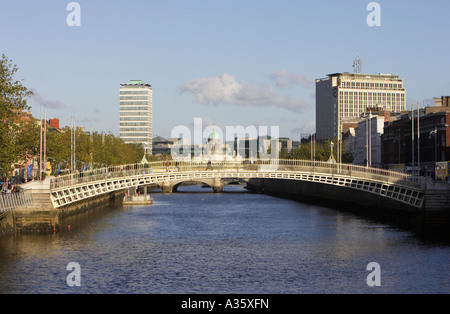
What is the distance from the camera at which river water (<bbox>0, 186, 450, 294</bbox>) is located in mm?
35812

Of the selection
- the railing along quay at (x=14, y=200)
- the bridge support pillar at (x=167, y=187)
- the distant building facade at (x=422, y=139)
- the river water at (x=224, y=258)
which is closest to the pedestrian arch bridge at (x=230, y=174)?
the railing along quay at (x=14, y=200)

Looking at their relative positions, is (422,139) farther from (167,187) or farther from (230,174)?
(167,187)

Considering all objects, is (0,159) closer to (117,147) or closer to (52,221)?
(52,221)

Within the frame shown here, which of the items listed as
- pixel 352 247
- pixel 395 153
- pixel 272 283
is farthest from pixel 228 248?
pixel 395 153

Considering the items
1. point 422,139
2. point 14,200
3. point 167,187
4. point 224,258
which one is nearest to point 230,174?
point 14,200

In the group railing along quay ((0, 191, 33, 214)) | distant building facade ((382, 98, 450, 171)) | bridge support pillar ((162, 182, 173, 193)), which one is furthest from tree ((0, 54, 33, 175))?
bridge support pillar ((162, 182, 173, 193))

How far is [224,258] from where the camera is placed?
44.1 meters

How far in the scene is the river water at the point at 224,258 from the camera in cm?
3581

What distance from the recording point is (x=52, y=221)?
180 feet

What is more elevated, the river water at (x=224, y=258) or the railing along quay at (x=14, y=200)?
the railing along quay at (x=14, y=200)

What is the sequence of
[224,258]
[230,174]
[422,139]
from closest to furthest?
[224,258] → [230,174] → [422,139]

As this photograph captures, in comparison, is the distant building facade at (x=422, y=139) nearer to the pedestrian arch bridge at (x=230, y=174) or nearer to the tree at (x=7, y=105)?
the pedestrian arch bridge at (x=230, y=174)

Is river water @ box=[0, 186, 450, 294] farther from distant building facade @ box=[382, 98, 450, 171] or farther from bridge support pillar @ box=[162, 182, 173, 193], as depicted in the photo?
bridge support pillar @ box=[162, 182, 173, 193]

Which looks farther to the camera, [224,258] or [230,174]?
[230,174]
